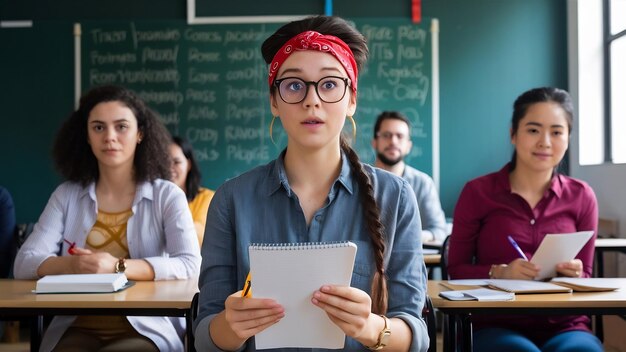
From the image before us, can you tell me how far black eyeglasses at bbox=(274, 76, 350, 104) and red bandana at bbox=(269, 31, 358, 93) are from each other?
0.04 metres

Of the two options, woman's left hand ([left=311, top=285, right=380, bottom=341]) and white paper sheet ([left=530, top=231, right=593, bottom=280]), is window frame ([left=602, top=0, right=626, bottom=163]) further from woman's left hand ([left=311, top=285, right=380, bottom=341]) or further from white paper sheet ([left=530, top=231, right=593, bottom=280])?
woman's left hand ([left=311, top=285, right=380, bottom=341])

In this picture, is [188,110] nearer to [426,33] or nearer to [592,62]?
[426,33]

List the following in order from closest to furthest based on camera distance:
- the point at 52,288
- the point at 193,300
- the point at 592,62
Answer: the point at 193,300 → the point at 52,288 → the point at 592,62

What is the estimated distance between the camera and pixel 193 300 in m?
1.88

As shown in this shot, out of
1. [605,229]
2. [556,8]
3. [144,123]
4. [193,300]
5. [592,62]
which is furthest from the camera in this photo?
[556,8]

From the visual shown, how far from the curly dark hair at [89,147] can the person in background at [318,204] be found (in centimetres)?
126

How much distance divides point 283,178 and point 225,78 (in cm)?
410

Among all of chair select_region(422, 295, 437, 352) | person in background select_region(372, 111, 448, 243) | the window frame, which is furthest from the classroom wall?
chair select_region(422, 295, 437, 352)

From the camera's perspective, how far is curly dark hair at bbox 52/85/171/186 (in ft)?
8.79

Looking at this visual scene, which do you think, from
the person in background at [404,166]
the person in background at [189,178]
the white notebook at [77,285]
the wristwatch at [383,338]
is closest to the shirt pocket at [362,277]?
the wristwatch at [383,338]

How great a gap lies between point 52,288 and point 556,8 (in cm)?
462

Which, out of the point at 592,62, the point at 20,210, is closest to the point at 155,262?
the point at 20,210

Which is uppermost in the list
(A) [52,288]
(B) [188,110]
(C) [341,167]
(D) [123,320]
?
(B) [188,110]

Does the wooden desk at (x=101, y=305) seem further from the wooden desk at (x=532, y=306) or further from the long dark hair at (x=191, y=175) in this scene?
the long dark hair at (x=191, y=175)
